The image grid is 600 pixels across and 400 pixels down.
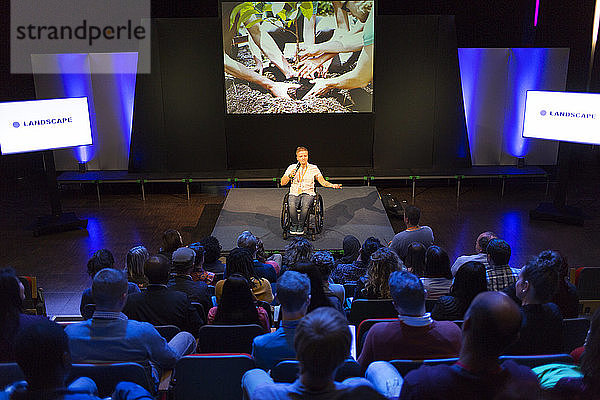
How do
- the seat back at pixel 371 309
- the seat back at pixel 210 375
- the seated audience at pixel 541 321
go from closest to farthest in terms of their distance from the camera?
1. the seat back at pixel 210 375
2. the seated audience at pixel 541 321
3. the seat back at pixel 371 309

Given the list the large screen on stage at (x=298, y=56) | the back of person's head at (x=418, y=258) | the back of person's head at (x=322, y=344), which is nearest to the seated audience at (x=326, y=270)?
the back of person's head at (x=418, y=258)

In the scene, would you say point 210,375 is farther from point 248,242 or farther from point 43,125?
point 43,125

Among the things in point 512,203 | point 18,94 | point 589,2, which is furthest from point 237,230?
point 589,2

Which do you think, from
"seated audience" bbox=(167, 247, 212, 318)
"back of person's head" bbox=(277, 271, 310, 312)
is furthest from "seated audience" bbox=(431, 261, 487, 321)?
"seated audience" bbox=(167, 247, 212, 318)

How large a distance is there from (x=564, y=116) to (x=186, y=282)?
605 cm

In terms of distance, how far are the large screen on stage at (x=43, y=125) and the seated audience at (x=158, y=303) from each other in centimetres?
480

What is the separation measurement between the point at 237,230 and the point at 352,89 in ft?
11.1

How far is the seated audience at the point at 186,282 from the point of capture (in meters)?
3.93

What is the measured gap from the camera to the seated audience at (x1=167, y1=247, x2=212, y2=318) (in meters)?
3.93

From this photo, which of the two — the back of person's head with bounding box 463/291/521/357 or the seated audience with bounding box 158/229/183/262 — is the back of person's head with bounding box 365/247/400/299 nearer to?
the seated audience with bounding box 158/229/183/262

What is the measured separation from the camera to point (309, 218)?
7262 millimetres

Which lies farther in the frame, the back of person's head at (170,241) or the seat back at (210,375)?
the back of person's head at (170,241)

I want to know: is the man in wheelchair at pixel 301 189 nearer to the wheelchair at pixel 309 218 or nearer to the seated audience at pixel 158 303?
the wheelchair at pixel 309 218

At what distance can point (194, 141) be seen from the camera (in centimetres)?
976
